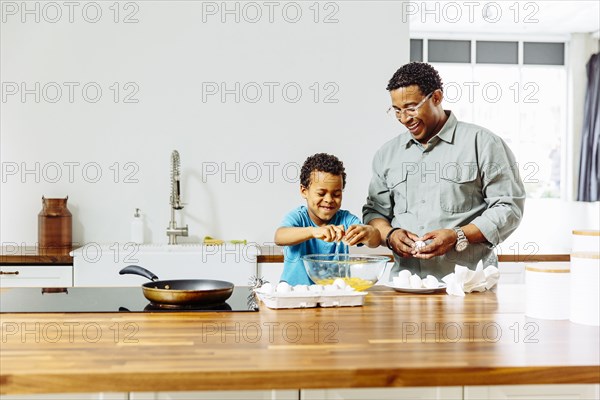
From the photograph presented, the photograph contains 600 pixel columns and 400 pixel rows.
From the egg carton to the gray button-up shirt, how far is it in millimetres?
755

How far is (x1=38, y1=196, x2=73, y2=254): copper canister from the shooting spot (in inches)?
156

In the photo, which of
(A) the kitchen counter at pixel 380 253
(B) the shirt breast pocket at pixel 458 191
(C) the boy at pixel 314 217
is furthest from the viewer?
(A) the kitchen counter at pixel 380 253

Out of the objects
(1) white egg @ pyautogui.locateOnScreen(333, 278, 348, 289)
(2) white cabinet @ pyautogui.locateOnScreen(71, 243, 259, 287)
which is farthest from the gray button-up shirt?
(2) white cabinet @ pyautogui.locateOnScreen(71, 243, 259, 287)

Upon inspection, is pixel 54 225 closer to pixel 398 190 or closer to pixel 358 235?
pixel 398 190

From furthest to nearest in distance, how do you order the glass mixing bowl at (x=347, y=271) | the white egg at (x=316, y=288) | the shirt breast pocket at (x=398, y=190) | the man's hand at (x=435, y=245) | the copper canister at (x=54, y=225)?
the copper canister at (x=54, y=225) → the shirt breast pocket at (x=398, y=190) → the man's hand at (x=435, y=245) → the glass mixing bowl at (x=347, y=271) → the white egg at (x=316, y=288)

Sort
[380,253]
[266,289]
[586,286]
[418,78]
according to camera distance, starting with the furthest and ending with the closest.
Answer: [380,253] < [418,78] < [266,289] < [586,286]

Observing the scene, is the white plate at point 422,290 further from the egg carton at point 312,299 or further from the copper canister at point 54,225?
the copper canister at point 54,225

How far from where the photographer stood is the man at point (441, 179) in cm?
258

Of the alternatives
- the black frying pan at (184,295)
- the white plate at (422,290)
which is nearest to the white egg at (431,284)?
the white plate at (422,290)

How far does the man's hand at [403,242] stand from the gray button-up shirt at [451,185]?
0.94 feet

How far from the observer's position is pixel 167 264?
367 centimetres

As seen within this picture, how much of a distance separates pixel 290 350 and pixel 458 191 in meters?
1.36

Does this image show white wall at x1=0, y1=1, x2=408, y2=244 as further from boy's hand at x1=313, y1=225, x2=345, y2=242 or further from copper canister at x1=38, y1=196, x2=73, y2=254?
boy's hand at x1=313, y1=225, x2=345, y2=242

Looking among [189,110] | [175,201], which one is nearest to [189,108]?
[189,110]
